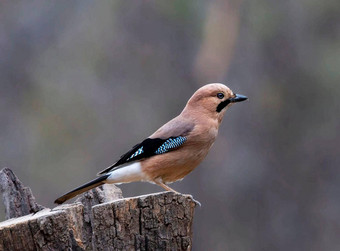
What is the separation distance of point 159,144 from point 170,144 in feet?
0.27

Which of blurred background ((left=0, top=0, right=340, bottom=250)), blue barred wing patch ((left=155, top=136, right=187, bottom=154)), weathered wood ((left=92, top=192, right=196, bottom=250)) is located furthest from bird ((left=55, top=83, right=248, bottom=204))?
blurred background ((left=0, top=0, right=340, bottom=250))

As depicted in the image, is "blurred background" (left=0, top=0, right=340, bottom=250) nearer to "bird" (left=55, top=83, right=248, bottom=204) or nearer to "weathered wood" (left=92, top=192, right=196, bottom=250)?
"bird" (left=55, top=83, right=248, bottom=204)

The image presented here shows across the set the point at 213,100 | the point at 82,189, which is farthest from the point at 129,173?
the point at 213,100

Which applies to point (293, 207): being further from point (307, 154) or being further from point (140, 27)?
point (140, 27)

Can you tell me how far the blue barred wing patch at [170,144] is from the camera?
5926 millimetres

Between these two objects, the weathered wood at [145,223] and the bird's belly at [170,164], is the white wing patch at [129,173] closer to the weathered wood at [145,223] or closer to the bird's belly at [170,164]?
the bird's belly at [170,164]

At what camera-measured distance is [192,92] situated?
13523 mm

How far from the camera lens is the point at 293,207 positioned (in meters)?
13.4

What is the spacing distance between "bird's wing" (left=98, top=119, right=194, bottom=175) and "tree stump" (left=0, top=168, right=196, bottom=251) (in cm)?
120

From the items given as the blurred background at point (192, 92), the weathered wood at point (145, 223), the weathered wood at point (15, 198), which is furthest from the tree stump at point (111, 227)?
the blurred background at point (192, 92)

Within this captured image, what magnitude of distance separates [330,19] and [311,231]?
3.69 metres

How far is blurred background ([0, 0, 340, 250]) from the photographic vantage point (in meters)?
13.4

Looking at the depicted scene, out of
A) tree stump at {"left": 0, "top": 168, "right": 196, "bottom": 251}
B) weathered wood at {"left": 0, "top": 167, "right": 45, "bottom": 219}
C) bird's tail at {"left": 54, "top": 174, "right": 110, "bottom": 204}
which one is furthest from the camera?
bird's tail at {"left": 54, "top": 174, "right": 110, "bottom": 204}

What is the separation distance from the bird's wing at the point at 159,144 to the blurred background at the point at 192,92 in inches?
267
